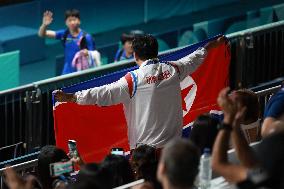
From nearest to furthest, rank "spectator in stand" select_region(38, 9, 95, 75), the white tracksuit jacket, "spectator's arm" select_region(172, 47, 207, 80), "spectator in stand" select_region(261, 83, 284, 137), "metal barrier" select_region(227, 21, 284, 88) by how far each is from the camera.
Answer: "spectator in stand" select_region(261, 83, 284, 137)
the white tracksuit jacket
"spectator's arm" select_region(172, 47, 207, 80)
"metal barrier" select_region(227, 21, 284, 88)
"spectator in stand" select_region(38, 9, 95, 75)

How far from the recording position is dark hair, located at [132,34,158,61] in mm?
8461

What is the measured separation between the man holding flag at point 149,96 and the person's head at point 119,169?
2.99 feet

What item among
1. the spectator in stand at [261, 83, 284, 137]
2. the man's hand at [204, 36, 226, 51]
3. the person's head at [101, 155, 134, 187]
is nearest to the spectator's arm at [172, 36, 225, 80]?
the man's hand at [204, 36, 226, 51]

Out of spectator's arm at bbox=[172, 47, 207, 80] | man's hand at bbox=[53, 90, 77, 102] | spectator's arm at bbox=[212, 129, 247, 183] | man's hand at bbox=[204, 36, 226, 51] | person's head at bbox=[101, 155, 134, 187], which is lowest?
person's head at bbox=[101, 155, 134, 187]

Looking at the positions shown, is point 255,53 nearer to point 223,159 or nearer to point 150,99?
point 150,99

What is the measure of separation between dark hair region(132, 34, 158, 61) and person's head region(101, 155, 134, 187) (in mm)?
1293

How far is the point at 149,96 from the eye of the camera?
27.7ft

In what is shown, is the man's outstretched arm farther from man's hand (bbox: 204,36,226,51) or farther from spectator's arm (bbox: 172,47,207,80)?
man's hand (bbox: 204,36,226,51)

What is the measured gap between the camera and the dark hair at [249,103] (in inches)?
308

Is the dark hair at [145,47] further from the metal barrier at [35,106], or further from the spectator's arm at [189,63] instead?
the metal barrier at [35,106]

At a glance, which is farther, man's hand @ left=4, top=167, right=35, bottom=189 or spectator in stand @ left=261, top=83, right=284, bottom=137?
spectator in stand @ left=261, top=83, right=284, bottom=137

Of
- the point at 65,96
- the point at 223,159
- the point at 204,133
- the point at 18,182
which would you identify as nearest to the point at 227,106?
the point at 223,159

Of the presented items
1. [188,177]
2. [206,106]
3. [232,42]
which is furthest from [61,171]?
[232,42]

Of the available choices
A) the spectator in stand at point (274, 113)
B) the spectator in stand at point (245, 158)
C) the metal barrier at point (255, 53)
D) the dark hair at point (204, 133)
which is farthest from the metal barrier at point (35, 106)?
the spectator in stand at point (245, 158)
